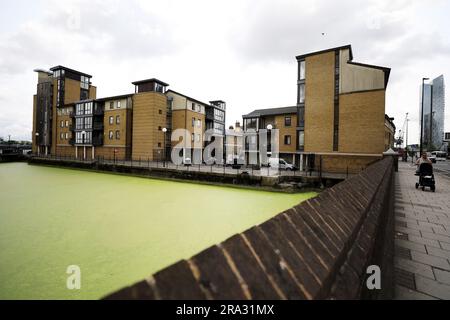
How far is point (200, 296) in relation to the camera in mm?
804

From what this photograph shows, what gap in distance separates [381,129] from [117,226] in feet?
73.4

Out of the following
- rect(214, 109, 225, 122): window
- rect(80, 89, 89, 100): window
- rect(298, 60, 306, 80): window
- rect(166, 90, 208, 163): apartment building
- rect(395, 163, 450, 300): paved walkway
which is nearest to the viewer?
rect(395, 163, 450, 300): paved walkway

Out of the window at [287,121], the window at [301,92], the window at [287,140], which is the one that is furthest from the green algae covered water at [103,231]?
the window at [287,121]

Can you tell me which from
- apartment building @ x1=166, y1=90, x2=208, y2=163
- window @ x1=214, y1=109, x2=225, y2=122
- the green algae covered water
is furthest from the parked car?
window @ x1=214, y1=109, x2=225, y2=122

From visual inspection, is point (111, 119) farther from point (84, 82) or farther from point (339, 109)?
point (339, 109)

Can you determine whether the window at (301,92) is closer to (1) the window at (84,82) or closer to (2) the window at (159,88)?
(2) the window at (159,88)

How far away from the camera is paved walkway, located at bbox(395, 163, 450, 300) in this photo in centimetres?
279

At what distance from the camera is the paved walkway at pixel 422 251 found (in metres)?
2.79

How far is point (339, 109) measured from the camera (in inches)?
880

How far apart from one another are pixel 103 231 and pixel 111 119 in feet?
109

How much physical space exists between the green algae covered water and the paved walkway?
5.26 metres

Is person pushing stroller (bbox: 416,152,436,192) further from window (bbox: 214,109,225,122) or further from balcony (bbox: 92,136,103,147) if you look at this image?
balcony (bbox: 92,136,103,147)

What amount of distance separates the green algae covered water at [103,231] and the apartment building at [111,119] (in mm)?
17029

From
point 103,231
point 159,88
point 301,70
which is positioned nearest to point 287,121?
point 301,70
